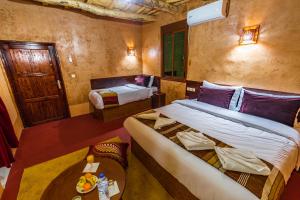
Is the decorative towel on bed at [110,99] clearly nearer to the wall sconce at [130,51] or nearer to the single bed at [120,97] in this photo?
the single bed at [120,97]

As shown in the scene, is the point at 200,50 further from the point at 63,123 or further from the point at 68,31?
the point at 63,123

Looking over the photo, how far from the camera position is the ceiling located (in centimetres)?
287

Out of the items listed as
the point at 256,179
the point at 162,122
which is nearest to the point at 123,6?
the point at 162,122

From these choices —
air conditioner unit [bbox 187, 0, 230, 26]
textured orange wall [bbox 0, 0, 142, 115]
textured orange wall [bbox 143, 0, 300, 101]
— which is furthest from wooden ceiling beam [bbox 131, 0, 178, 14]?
textured orange wall [bbox 0, 0, 142, 115]

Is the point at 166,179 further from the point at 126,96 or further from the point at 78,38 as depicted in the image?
the point at 78,38

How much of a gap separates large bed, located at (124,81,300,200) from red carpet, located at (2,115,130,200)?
1.12 metres

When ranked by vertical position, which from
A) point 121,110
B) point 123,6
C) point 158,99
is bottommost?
point 121,110

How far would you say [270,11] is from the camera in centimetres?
208

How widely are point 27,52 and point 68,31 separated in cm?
103

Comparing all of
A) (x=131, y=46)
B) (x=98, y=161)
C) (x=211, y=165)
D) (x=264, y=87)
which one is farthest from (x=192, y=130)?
(x=131, y=46)

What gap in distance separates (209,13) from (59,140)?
152 inches

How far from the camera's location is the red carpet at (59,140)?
1.77 metres

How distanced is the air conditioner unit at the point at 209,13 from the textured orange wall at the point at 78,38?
2.26 metres

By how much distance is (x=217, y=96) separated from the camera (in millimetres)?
2521
